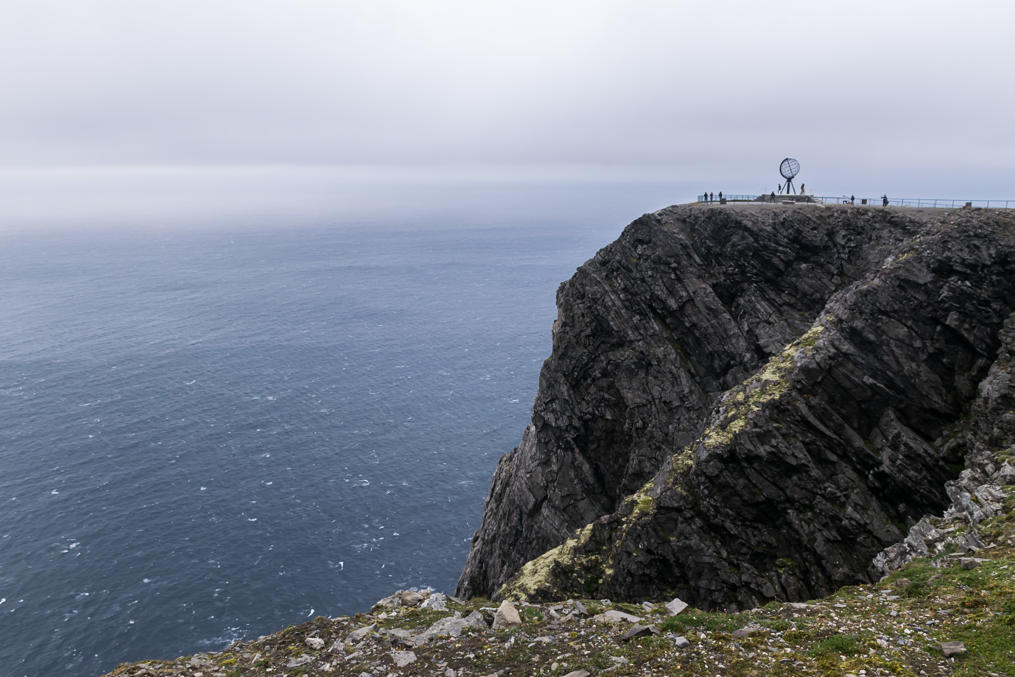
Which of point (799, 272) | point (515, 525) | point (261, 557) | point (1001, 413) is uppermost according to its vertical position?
point (799, 272)

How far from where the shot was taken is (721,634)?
60.8ft

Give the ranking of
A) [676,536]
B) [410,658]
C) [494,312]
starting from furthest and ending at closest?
[494,312], [676,536], [410,658]

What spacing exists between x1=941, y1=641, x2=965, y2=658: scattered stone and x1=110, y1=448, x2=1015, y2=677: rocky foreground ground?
2cm

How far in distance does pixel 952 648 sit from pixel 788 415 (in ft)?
63.1

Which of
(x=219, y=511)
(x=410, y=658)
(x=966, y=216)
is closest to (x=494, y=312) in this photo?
(x=219, y=511)

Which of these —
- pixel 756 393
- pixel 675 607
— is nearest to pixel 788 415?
pixel 756 393

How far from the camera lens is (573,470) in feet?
175

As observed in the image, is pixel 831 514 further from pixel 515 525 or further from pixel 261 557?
pixel 261 557

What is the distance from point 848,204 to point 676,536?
1580 inches

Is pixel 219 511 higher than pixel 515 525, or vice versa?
pixel 515 525

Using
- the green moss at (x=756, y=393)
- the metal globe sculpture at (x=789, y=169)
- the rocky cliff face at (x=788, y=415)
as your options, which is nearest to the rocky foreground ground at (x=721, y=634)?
the rocky cliff face at (x=788, y=415)

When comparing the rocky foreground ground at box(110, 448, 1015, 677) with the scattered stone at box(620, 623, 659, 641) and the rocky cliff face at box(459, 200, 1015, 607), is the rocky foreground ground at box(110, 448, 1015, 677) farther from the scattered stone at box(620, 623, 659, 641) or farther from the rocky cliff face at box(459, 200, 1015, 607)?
the rocky cliff face at box(459, 200, 1015, 607)

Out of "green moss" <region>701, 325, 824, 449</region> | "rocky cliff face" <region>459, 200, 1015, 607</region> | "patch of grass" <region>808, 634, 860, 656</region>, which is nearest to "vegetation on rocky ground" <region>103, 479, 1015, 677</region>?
"patch of grass" <region>808, 634, 860, 656</region>

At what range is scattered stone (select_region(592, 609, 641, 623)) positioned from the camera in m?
21.0
